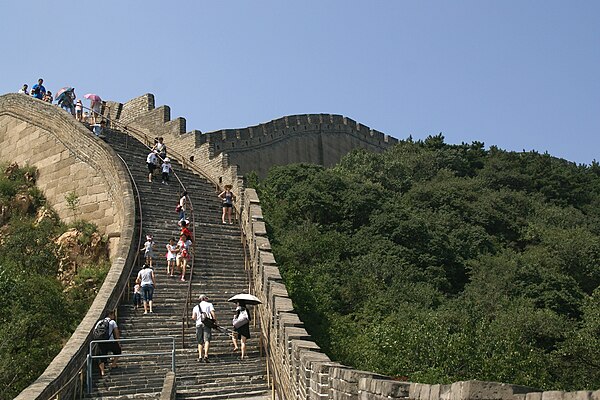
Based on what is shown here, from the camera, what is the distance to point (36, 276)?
18297 mm

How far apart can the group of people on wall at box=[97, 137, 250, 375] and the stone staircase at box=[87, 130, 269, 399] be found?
6.9 inches

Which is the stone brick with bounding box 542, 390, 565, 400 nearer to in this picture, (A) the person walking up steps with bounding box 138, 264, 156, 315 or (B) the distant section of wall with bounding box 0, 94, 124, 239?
(A) the person walking up steps with bounding box 138, 264, 156, 315

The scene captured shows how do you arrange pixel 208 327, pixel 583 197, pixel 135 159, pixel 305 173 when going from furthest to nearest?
1. pixel 583 197
2. pixel 305 173
3. pixel 135 159
4. pixel 208 327

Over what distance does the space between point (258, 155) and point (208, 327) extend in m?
23.7

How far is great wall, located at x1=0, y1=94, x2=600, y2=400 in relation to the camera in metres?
8.02

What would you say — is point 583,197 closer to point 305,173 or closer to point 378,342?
point 305,173

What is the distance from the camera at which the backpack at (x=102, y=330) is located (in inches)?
515

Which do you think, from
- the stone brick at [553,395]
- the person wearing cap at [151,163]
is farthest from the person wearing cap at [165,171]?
the stone brick at [553,395]

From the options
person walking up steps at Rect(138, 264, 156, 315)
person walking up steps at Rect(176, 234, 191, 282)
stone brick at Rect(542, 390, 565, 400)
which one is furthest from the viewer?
person walking up steps at Rect(176, 234, 191, 282)

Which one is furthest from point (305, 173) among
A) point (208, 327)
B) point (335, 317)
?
point (208, 327)

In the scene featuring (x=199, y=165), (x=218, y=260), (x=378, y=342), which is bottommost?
(x=378, y=342)

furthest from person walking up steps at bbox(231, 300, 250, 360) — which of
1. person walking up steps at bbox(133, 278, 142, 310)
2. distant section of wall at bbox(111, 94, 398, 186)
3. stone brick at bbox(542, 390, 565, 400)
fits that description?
stone brick at bbox(542, 390, 565, 400)

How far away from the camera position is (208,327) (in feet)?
44.8

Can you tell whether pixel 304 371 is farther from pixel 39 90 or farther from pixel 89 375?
pixel 39 90
